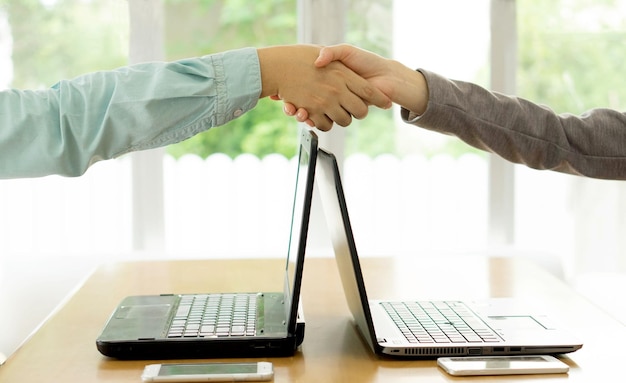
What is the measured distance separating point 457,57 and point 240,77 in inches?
73.6

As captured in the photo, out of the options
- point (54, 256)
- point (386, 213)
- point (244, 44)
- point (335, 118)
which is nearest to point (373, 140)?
point (386, 213)

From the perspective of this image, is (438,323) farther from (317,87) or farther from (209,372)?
(317,87)

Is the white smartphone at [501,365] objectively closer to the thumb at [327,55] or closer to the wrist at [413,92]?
the wrist at [413,92]

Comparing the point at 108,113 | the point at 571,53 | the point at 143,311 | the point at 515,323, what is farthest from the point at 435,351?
the point at 571,53

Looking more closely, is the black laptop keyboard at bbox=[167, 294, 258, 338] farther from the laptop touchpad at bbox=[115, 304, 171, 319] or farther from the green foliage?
the green foliage

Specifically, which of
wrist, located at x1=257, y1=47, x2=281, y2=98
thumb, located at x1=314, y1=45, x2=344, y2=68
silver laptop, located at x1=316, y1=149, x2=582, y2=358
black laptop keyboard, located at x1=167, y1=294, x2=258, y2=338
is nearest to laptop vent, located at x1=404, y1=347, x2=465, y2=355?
silver laptop, located at x1=316, y1=149, x2=582, y2=358

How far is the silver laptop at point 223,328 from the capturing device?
1199 millimetres

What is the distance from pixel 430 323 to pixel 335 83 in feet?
1.81

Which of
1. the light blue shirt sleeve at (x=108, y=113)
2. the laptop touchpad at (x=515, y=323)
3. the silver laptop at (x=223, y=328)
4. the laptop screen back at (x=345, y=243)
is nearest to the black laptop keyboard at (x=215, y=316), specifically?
the silver laptop at (x=223, y=328)

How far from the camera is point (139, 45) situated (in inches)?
117

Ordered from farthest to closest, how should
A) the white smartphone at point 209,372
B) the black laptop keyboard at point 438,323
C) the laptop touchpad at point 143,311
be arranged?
the laptop touchpad at point 143,311 → the black laptop keyboard at point 438,323 → the white smartphone at point 209,372

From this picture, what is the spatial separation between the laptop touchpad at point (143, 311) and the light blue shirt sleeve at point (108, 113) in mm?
239

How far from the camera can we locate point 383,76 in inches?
65.2

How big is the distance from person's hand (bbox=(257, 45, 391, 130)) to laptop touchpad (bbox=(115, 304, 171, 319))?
0.42 meters
